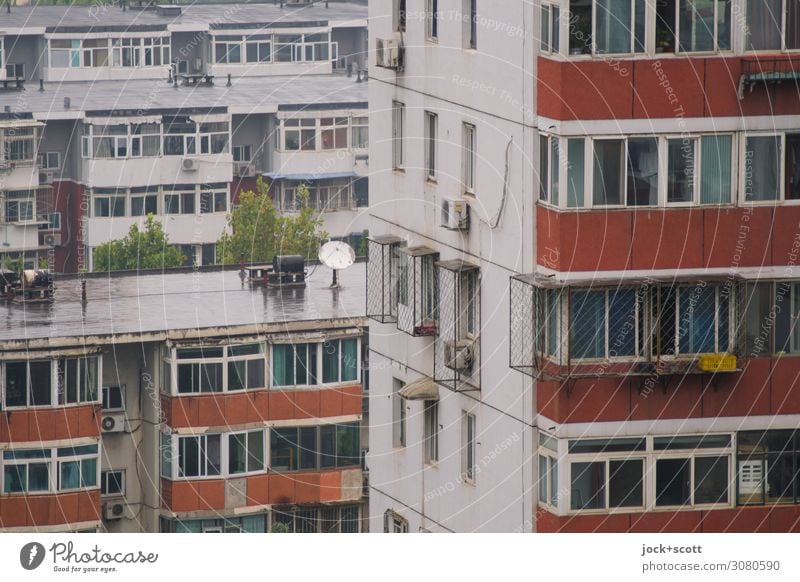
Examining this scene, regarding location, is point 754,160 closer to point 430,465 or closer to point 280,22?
point 430,465

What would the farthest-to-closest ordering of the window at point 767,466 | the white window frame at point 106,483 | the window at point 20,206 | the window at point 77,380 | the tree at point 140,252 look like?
the window at point 20,206 → the tree at point 140,252 → the white window frame at point 106,483 → the window at point 77,380 → the window at point 767,466

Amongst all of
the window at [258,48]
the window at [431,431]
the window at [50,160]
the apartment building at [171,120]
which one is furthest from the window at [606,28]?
the window at [258,48]

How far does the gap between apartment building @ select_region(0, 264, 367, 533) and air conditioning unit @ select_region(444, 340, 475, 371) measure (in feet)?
17.3

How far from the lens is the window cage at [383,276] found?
25.5 feet

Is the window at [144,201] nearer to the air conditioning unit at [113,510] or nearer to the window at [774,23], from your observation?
the air conditioning unit at [113,510]

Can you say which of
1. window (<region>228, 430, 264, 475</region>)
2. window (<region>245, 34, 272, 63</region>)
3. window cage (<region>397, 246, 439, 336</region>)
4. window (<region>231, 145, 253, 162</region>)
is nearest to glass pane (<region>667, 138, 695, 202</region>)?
window cage (<region>397, 246, 439, 336</region>)

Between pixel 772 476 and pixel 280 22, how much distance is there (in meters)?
16.2

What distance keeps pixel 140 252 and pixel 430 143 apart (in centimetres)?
1128

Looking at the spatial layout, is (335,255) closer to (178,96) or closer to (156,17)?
(178,96)

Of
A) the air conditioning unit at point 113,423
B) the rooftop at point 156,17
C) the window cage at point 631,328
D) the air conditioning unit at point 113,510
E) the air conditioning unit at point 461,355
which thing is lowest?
the air conditioning unit at point 113,510

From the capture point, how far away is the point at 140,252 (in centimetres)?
1856

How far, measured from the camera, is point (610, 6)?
21.7 ft

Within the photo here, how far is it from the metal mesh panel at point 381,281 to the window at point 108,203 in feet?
41.0

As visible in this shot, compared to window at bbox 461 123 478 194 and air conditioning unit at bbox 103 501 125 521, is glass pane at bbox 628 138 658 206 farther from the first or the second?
air conditioning unit at bbox 103 501 125 521
